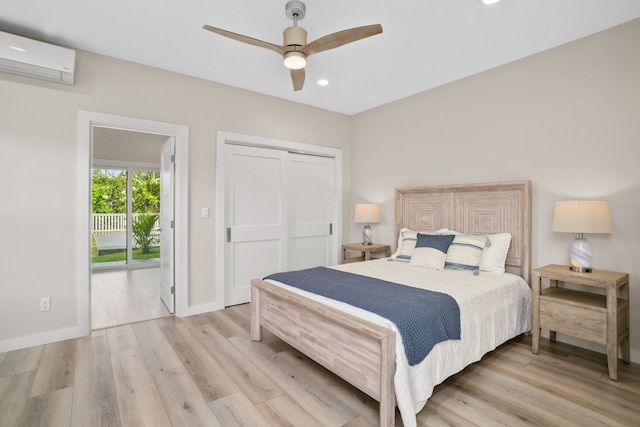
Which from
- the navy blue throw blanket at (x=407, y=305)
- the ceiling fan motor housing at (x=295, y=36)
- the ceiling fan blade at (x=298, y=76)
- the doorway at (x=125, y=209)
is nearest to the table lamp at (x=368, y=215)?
the navy blue throw blanket at (x=407, y=305)

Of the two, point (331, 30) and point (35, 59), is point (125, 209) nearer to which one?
point (35, 59)

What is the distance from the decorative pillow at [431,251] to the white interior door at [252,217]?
1877 mm

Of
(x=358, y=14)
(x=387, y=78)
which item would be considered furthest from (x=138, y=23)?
(x=387, y=78)

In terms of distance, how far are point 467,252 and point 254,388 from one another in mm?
2250

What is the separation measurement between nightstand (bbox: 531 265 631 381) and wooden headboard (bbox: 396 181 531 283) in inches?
17.5

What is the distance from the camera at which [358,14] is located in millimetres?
2408

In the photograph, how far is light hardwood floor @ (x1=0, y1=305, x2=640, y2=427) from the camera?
6.07 feet

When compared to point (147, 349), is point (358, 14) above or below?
above

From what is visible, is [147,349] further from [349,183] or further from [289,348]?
[349,183]

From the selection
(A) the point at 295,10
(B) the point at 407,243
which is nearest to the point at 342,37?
(A) the point at 295,10

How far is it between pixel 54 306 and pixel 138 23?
257cm

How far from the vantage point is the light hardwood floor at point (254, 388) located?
1849mm

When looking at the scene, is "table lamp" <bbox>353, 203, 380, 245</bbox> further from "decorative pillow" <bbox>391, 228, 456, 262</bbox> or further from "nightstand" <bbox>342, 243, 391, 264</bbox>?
"decorative pillow" <bbox>391, 228, 456, 262</bbox>

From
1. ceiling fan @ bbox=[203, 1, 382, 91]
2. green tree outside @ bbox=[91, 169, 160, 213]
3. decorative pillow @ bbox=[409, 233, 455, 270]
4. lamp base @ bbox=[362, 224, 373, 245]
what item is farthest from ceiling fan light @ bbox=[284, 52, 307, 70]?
green tree outside @ bbox=[91, 169, 160, 213]
